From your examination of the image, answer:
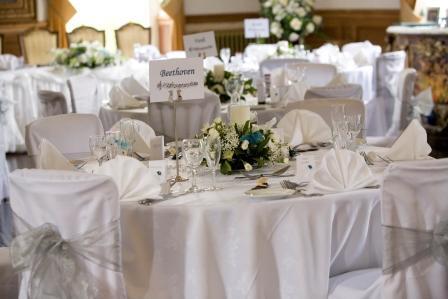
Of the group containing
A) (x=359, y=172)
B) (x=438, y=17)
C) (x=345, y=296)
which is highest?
(x=438, y=17)

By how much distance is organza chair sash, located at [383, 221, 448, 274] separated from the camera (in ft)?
8.23

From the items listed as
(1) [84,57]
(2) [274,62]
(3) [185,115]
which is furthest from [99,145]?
(1) [84,57]

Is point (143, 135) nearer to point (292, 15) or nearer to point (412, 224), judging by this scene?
point (412, 224)

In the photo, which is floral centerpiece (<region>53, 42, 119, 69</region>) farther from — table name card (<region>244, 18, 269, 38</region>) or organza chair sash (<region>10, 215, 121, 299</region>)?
organza chair sash (<region>10, 215, 121, 299</region>)

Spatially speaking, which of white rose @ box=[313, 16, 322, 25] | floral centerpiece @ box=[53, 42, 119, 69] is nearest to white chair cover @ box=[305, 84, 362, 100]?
floral centerpiece @ box=[53, 42, 119, 69]

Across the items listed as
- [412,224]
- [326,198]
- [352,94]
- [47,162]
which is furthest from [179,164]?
[352,94]

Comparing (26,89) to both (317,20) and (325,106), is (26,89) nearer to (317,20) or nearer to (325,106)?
(325,106)

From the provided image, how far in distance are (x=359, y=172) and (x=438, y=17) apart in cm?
541

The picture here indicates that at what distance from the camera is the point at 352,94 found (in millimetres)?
5215

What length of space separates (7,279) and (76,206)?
762 mm

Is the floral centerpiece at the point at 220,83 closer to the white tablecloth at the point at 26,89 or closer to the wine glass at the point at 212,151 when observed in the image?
the white tablecloth at the point at 26,89

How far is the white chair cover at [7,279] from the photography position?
2.99 metres

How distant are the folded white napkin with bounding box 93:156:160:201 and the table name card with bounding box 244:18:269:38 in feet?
19.6

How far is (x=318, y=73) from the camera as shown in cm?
650
